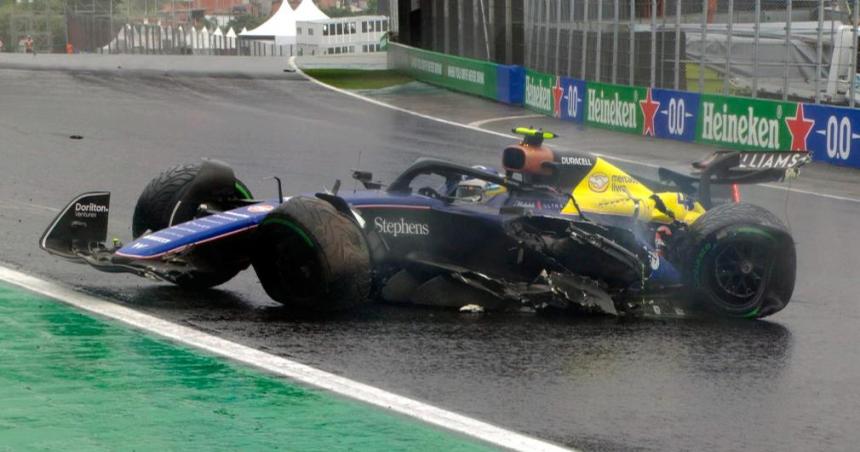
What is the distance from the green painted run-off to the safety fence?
15758mm

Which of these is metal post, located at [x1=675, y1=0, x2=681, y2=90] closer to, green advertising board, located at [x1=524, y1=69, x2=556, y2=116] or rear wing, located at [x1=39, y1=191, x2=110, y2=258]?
green advertising board, located at [x1=524, y1=69, x2=556, y2=116]

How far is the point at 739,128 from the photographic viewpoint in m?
23.8

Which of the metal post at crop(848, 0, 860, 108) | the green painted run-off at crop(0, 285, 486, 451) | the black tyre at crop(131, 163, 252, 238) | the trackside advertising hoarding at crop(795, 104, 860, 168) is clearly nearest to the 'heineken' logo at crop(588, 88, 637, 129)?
the trackside advertising hoarding at crop(795, 104, 860, 168)

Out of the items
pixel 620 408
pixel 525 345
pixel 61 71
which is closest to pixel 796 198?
pixel 525 345

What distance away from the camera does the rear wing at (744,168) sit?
9867 millimetres

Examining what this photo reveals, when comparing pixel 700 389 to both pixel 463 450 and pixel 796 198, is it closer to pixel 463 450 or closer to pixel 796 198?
pixel 463 450

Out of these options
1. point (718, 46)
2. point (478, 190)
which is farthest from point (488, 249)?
point (718, 46)

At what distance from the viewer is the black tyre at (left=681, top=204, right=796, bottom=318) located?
30.2 ft

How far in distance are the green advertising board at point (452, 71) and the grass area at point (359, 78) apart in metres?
0.48

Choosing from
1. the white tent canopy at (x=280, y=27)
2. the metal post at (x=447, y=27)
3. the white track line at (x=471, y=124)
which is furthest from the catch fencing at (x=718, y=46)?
the white tent canopy at (x=280, y=27)

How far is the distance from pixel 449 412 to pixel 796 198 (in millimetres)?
11799

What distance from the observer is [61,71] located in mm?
39781

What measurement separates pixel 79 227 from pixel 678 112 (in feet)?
58.2

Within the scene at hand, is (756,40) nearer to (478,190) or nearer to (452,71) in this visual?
(452,71)
